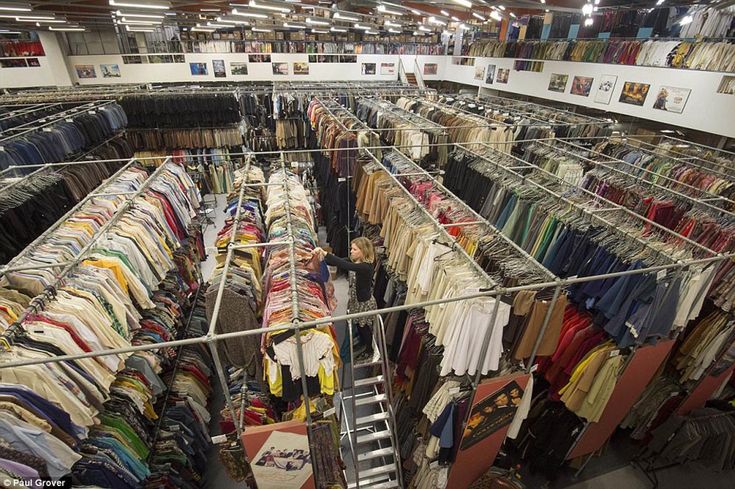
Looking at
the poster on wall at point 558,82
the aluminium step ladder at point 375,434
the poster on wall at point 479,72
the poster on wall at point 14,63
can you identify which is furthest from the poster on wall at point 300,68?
the aluminium step ladder at point 375,434

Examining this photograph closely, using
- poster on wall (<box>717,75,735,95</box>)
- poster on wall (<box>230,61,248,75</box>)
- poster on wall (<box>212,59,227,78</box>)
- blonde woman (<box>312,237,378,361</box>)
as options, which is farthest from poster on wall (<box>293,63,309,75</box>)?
blonde woman (<box>312,237,378,361</box>)

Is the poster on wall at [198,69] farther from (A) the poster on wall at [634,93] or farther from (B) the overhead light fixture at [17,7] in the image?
(A) the poster on wall at [634,93]

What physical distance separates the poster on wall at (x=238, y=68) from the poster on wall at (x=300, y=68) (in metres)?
2.11

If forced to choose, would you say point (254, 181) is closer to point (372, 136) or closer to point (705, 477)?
point (372, 136)

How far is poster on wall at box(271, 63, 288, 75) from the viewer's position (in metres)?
15.7

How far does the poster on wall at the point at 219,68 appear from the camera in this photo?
15125 millimetres

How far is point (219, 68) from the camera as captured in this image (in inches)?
600

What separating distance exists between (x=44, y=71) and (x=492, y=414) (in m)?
19.9

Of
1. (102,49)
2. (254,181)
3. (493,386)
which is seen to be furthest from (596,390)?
(102,49)

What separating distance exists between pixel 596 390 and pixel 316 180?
25.3 ft

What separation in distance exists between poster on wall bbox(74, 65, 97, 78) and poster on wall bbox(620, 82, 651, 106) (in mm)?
19263

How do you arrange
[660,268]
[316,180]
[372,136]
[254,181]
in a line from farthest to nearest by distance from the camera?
[316,180] < [372,136] < [254,181] < [660,268]

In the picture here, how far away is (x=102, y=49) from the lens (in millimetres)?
16016

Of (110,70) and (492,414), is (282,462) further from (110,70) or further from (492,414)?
(110,70)
